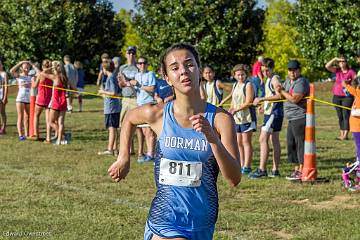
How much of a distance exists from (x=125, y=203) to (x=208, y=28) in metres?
37.1

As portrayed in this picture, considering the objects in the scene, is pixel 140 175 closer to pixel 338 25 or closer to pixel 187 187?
pixel 187 187

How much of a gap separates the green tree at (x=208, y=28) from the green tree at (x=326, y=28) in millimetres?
4108

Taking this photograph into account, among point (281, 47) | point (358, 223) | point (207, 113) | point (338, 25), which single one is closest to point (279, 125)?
point (358, 223)

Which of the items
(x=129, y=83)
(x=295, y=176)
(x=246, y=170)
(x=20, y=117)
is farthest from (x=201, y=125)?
(x=20, y=117)

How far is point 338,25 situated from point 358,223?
32885 millimetres

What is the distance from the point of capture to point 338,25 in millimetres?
39562

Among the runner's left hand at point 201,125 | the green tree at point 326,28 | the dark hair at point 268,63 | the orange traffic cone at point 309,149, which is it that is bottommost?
the orange traffic cone at point 309,149

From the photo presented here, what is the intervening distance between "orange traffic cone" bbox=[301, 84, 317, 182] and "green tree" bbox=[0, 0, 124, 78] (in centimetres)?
3914

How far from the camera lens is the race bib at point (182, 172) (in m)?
4.30

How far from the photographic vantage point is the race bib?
4297 millimetres

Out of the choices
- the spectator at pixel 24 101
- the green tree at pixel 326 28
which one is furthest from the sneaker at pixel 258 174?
the green tree at pixel 326 28

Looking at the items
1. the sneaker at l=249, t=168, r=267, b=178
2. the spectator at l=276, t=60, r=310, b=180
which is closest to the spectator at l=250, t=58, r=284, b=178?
the sneaker at l=249, t=168, r=267, b=178

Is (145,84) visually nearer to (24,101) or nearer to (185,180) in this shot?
(24,101)

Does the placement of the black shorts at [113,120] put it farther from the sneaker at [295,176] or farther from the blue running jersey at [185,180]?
the blue running jersey at [185,180]
